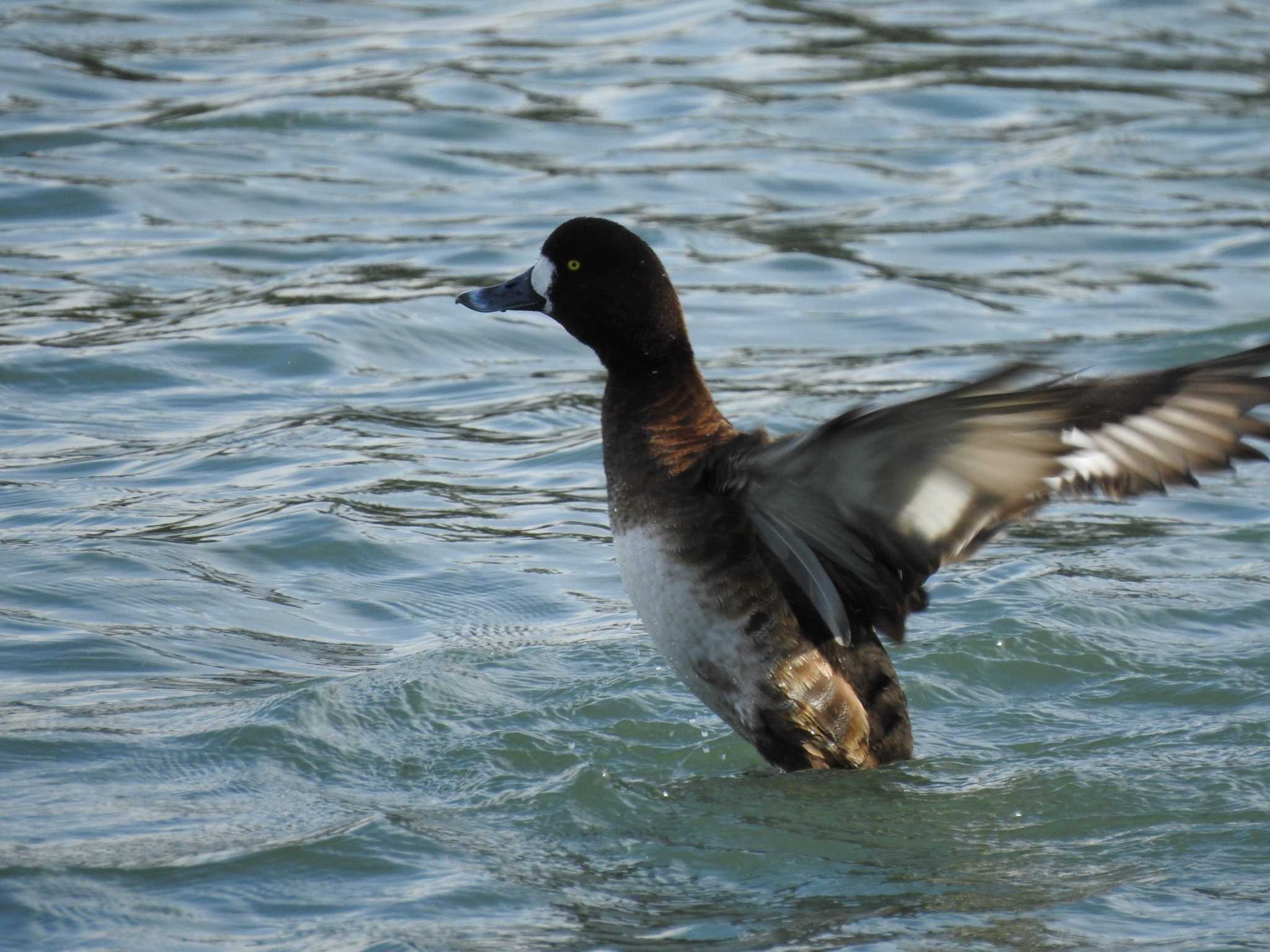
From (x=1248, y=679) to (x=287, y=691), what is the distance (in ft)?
9.84

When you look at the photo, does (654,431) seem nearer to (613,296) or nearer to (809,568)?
(613,296)

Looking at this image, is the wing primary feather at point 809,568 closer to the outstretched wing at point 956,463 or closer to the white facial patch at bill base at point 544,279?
the outstretched wing at point 956,463

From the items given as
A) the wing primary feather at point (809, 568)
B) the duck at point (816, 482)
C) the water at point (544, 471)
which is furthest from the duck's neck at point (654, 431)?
the water at point (544, 471)

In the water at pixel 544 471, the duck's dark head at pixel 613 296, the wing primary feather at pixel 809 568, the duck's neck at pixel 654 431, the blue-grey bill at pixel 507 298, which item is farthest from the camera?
the blue-grey bill at pixel 507 298

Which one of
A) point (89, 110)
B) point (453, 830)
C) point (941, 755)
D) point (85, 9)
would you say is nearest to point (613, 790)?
point (453, 830)

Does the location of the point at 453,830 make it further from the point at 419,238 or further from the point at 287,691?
the point at 419,238

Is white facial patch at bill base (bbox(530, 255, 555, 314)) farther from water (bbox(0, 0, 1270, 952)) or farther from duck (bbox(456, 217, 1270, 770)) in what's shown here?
water (bbox(0, 0, 1270, 952))

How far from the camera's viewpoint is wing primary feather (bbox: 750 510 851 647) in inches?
182

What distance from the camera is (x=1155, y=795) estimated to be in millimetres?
5023

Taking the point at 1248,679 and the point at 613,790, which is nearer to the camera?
the point at 613,790

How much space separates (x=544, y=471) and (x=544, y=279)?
96.6 inches

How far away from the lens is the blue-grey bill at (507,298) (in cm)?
554

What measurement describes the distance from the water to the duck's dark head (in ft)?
3.77

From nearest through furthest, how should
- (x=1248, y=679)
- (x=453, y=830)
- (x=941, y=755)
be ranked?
(x=453, y=830), (x=941, y=755), (x=1248, y=679)
